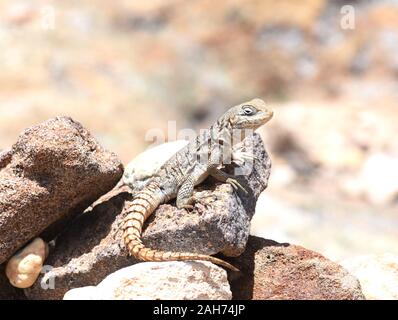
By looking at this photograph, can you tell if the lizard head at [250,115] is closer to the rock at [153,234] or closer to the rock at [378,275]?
the rock at [153,234]

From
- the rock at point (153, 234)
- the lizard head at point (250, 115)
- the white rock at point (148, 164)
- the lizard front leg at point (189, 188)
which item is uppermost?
the lizard head at point (250, 115)

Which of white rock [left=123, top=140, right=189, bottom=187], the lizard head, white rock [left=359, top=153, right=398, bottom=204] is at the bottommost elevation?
white rock [left=123, top=140, right=189, bottom=187]

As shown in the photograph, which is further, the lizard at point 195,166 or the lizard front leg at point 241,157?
the lizard front leg at point 241,157

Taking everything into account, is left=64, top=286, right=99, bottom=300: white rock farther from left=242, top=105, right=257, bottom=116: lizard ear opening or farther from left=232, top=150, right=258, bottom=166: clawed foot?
left=242, top=105, right=257, bottom=116: lizard ear opening

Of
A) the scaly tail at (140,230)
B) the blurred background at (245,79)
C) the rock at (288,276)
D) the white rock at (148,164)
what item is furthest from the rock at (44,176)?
the blurred background at (245,79)

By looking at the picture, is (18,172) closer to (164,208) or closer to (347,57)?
(164,208)

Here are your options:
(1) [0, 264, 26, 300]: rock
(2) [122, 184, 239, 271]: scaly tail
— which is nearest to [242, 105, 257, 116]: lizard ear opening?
(2) [122, 184, 239, 271]: scaly tail

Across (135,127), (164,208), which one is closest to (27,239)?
(164,208)

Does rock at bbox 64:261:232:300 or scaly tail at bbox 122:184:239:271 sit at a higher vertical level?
scaly tail at bbox 122:184:239:271
